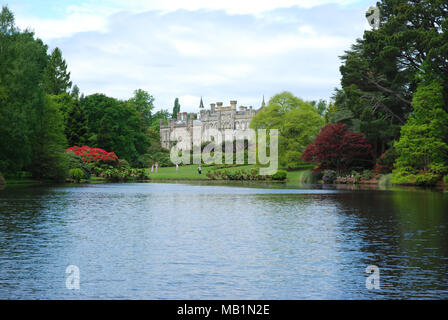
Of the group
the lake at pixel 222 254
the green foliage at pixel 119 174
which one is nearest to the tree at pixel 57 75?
the green foliage at pixel 119 174

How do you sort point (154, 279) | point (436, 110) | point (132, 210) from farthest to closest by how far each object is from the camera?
point (436, 110)
point (132, 210)
point (154, 279)

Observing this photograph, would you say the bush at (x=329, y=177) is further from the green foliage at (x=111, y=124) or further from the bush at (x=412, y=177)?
the green foliage at (x=111, y=124)

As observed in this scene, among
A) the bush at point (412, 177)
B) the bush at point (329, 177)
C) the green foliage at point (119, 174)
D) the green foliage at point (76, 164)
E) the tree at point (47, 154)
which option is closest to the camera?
the bush at point (412, 177)

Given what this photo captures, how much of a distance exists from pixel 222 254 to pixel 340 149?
42.9 meters

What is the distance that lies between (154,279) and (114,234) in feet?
17.6

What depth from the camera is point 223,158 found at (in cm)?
8900

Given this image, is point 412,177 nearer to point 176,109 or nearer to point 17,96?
point 17,96

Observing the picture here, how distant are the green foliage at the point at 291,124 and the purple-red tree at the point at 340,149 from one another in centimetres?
1218

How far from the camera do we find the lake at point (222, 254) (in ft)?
26.9

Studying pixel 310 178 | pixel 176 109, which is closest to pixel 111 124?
pixel 310 178

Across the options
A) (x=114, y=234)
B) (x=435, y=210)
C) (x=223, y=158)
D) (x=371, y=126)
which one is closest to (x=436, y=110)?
(x=371, y=126)

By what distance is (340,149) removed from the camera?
52469 mm

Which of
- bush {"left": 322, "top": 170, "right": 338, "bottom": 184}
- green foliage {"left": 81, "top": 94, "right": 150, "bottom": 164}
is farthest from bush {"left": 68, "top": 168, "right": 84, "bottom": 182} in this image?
bush {"left": 322, "top": 170, "right": 338, "bottom": 184}
